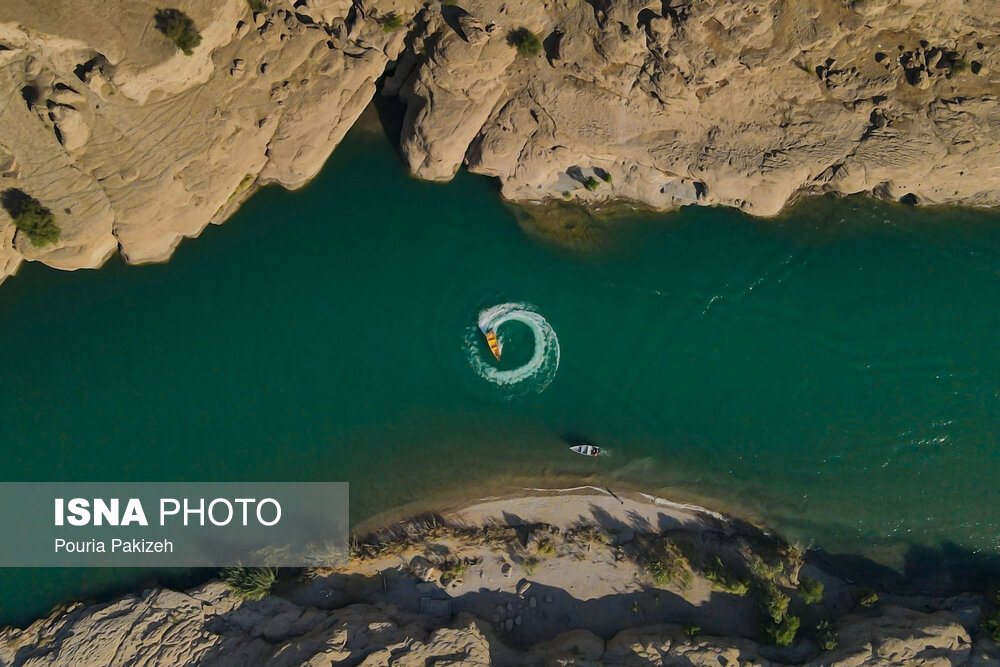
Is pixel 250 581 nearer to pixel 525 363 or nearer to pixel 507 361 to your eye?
pixel 507 361

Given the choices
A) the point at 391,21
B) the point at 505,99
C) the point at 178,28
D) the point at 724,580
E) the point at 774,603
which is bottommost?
the point at 774,603

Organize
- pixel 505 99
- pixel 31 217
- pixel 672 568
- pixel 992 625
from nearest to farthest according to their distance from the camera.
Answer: pixel 31 217
pixel 992 625
pixel 505 99
pixel 672 568

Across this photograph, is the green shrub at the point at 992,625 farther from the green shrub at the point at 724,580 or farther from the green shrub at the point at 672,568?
the green shrub at the point at 672,568

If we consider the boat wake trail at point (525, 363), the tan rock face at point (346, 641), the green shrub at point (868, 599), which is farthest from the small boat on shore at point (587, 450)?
the green shrub at point (868, 599)

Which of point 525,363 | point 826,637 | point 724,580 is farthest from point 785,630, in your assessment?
point 525,363

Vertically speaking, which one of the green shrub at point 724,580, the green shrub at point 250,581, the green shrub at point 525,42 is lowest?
the green shrub at point 724,580

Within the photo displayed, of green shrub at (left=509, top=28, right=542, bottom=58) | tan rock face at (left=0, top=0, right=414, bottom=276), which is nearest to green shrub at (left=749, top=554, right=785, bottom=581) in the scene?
green shrub at (left=509, top=28, right=542, bottom=58)
